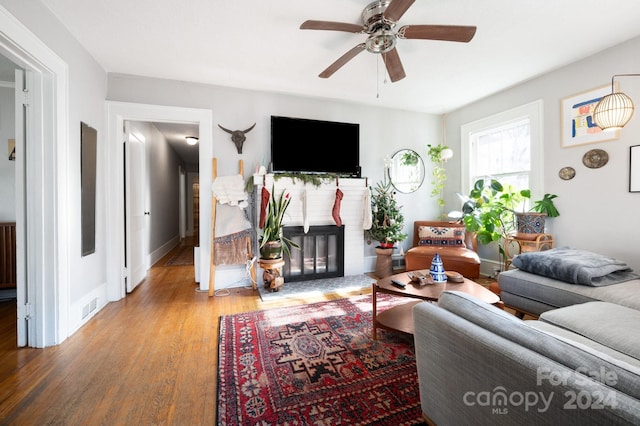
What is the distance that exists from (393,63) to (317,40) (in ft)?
2.37

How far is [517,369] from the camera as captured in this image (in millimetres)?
715

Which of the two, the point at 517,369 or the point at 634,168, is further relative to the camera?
the point at 634,168

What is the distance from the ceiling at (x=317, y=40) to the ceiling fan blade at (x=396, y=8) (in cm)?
29

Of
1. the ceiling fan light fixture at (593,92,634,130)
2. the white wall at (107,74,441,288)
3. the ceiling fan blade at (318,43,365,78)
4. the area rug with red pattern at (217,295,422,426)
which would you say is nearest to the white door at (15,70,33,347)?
the white wall at (107,74,441,288)

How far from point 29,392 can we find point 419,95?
4563 mm

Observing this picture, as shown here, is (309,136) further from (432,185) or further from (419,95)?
(432,185)

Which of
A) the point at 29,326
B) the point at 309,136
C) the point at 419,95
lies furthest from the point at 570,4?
the point at 29,326

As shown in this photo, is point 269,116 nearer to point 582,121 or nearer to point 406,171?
point 406,171

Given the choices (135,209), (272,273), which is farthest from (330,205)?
(135,209)

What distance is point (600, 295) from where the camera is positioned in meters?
1.73

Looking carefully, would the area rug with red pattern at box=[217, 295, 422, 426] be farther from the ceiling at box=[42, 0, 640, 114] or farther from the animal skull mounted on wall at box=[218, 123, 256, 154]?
the ceiling at box=[42, 0, 640, 114]

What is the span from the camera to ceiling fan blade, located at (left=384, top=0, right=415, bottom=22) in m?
1.59

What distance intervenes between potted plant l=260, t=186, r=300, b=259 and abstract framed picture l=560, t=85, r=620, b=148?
326 centimetres

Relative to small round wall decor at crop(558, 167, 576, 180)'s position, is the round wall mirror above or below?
above
